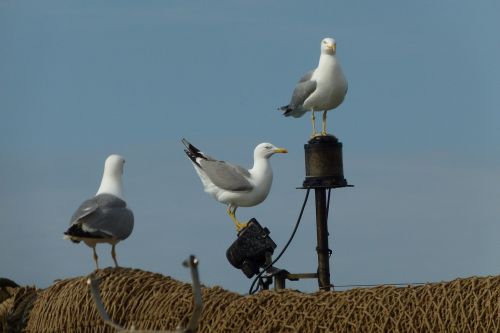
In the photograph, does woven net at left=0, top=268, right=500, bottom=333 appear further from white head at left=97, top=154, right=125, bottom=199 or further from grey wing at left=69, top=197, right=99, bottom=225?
white head at left=97, top=154, right=125, bottom=199

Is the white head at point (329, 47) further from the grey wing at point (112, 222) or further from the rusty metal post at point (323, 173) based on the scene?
the grey wing at point (112, 222)

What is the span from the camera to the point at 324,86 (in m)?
12.4

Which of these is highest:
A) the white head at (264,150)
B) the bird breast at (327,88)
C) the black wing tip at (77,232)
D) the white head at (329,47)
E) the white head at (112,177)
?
the white head at (329,47)

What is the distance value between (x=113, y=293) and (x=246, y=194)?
10.4ft

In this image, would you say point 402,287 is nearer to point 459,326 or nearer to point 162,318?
point 459,326

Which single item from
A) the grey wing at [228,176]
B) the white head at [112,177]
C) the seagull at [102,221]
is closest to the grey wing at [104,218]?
the seagull at [102,221]

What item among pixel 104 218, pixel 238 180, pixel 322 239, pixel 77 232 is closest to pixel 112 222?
pixel 104 218

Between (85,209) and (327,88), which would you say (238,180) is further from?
(85,209)

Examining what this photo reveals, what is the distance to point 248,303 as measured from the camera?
916 centimetres

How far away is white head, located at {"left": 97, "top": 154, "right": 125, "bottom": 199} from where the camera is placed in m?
9.89

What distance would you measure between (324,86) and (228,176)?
1.56m

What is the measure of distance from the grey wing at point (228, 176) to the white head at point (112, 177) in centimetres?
221

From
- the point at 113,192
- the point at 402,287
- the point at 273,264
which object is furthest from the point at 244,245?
the point at 402,287

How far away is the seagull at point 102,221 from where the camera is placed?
934 cm
